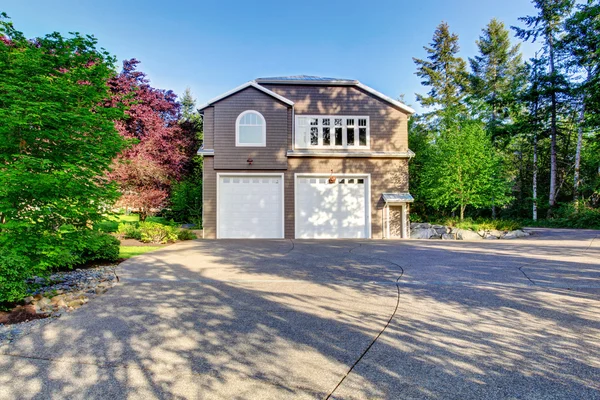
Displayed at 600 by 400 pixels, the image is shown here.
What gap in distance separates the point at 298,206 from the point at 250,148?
10.2ft

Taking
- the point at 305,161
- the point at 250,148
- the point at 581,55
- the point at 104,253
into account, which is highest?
the point at 581,55

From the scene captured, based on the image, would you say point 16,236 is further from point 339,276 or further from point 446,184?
point 446,184

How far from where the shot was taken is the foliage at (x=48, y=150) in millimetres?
3893

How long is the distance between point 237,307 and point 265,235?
8330 millimetres

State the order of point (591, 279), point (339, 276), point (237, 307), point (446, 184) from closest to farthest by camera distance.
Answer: point (237, 307)
point (591, 279)
point (339, 276)
point (446, 184)

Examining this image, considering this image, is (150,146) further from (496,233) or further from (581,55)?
(581,55)

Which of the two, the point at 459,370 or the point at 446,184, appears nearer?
the point at 459,370

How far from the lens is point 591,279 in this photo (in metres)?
5.26

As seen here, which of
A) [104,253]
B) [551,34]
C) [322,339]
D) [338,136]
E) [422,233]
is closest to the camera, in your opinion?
[322,339]

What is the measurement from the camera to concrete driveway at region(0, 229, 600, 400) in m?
2.22

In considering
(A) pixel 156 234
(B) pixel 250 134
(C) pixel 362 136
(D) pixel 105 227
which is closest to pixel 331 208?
(C) pixel 362 136

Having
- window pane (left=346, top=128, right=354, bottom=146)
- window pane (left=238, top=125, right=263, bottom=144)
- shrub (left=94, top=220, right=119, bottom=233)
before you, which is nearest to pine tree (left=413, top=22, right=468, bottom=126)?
window pane (left=346, top=128, right=354, bottom=146)

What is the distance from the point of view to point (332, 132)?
12945 mm

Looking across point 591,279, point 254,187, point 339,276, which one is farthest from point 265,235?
point 591,279
